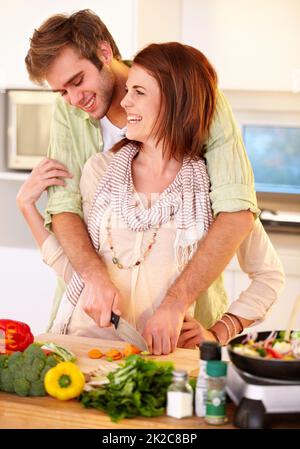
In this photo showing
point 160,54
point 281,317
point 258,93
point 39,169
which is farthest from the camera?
point 258,93

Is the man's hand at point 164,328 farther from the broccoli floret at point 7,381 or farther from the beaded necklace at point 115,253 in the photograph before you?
the broccoli floret at point 7,381

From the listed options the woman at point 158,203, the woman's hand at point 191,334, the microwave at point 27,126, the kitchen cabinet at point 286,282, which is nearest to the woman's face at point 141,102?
the woman at point 158,203

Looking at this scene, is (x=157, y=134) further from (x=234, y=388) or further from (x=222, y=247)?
(x=234, y=388)

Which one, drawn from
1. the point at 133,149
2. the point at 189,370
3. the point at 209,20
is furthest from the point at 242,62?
the point at 189,370

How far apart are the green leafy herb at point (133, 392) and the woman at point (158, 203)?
538 millimetres

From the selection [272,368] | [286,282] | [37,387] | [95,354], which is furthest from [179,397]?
[286,282]

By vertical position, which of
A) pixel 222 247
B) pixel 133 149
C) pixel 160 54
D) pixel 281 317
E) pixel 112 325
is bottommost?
pixel 281 317

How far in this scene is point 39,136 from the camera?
175 inches

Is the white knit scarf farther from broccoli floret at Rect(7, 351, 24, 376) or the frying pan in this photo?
the frying pan

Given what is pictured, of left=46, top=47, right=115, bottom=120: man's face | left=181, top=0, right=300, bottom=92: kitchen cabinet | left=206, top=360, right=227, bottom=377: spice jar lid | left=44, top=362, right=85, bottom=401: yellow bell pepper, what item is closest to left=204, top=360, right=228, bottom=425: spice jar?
left=206, top=360, right=227, bottom=377: spice jar lid

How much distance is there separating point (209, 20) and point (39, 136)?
0.97 metres

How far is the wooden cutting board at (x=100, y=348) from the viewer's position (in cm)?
221

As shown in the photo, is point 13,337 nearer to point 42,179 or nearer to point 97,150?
point 42,179

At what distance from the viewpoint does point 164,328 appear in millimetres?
2369
